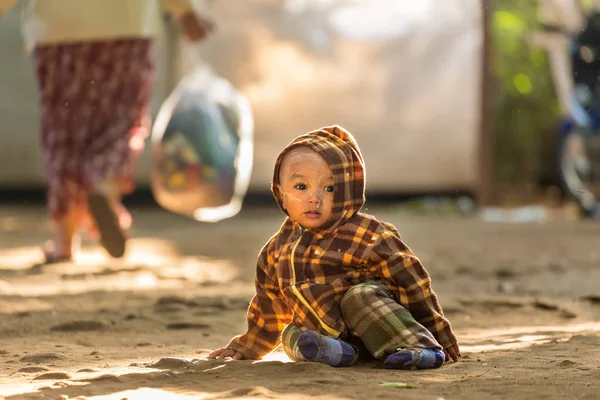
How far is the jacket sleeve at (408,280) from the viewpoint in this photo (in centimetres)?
319

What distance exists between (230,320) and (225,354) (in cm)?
104

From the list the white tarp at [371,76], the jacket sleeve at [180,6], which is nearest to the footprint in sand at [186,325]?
the jacket sleeve at [180,6]

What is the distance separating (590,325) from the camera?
13.7 feet

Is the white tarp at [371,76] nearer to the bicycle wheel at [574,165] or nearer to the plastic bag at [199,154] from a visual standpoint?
the bicycle wheel at [574,165]

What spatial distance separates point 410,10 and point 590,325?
7.13 metres

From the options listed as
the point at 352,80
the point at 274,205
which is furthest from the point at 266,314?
the point at 274,205

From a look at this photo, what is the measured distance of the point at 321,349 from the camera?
308 cm

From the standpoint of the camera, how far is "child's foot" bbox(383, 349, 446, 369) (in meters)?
3.08

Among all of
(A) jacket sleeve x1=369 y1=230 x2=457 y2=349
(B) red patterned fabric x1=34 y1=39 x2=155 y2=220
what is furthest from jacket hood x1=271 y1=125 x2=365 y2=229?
(B) red patterned fabric x1=34 y1=39 x2=155 y2=220

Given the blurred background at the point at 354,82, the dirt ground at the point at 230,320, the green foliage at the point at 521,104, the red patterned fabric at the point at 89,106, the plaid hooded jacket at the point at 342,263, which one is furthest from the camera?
the green foliage at the point at 521,104

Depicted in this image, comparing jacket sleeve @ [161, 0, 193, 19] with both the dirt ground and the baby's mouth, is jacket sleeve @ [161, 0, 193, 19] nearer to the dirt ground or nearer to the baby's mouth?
the dirt ground

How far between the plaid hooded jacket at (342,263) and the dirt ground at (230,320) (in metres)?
0.16

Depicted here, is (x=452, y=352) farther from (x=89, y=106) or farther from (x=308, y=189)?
(x=89, y=106)

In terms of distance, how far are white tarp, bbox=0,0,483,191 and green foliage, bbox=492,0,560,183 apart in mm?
2120
